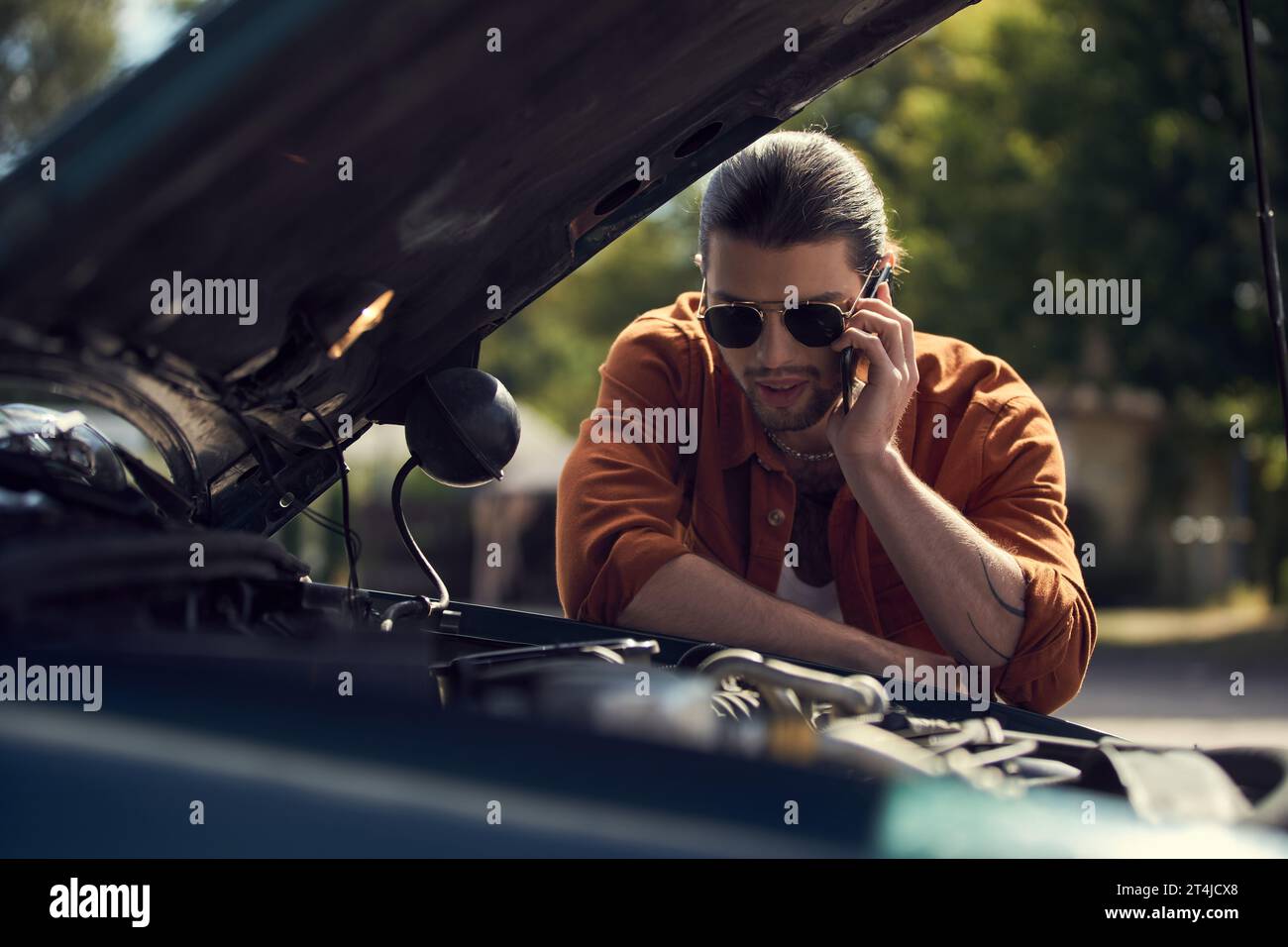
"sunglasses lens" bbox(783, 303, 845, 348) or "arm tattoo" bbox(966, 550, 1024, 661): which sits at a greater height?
"sunglasses lens" bbox(783, 303, 845, 348)

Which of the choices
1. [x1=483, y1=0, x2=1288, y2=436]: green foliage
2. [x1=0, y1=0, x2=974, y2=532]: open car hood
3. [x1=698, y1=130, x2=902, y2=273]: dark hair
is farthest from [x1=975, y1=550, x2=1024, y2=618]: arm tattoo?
[x1=483, y1=0, x2=1288, y2=436]: green foliage

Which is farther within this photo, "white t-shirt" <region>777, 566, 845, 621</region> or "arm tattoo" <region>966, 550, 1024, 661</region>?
"white t-shirt" <region>777, 566, 845, 621</region>

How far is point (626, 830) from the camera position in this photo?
1.09m

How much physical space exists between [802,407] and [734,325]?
0.23 meters

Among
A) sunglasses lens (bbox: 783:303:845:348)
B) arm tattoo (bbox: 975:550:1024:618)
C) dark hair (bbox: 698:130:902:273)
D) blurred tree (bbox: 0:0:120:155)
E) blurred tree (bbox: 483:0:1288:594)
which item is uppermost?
blurred tree (bbox: 0:0:120:155)

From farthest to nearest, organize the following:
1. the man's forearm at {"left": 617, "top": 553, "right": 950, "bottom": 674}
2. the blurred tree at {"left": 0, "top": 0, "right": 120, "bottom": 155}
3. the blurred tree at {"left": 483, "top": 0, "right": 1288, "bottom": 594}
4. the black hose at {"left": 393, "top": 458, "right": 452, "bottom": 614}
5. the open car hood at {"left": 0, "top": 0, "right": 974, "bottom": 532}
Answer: the blurred tree at {"left": 0, "top": 0, "right": 120, "bottom": 155} → the blurred tree at {"left": 483, "top": 0, "right": 1288, "bottom": 594} → the man's forearm at {"left": 617, "top": 553, "right": 950, "bottom": 674} → the black hose at {"left": 393, "top": 458, "right": 452, "bottom": 614} → the open car hood at {"left": 0, "top": 0, "right": 974, "bottom": 532}

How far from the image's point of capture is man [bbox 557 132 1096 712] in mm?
2389

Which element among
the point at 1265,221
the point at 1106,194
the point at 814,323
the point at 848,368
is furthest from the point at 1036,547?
the point at 1106,194

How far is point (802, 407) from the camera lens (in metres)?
2.58

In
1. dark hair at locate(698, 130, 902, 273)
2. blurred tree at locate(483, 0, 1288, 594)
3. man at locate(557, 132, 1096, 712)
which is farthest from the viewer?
blurred tree at locate(483, 0, 1288, 594)

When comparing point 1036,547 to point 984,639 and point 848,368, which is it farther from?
point 848,368

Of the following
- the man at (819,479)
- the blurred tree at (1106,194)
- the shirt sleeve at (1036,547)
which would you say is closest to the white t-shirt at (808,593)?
the man at (819,479)

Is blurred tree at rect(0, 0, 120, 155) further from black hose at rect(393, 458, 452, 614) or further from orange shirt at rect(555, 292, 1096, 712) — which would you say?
black hose at rect(393, 458, 452, 614)
